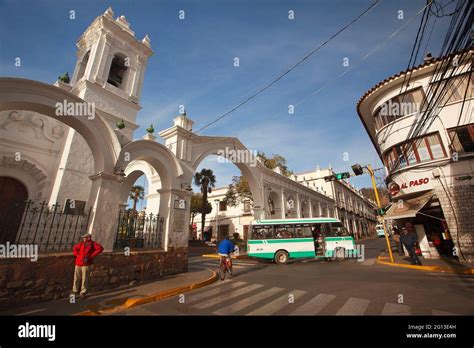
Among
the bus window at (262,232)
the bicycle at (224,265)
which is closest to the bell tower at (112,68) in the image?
the bicycle at (224,265)

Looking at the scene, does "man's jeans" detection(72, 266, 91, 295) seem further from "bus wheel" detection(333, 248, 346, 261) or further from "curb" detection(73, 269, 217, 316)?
"bus wheel" detection(333, 248, 346, 261)

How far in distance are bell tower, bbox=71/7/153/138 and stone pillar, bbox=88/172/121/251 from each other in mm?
6660

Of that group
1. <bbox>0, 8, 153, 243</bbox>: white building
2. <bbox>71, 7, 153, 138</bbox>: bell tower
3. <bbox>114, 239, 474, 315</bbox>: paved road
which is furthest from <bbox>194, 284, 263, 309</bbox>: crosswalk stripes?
<bbox>71, 7, 153, 138</bbox>: bell tower

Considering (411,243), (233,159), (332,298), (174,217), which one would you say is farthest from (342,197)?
(332,298)

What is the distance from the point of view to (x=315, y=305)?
5195mm

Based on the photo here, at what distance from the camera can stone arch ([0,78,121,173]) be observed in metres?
5.98

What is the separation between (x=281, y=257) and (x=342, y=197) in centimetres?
3482

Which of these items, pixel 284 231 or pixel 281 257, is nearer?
pixel 281 257

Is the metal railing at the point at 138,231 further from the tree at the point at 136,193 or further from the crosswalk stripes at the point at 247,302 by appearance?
the tree at the point at 136,193

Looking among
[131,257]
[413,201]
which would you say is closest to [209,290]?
[131,257]

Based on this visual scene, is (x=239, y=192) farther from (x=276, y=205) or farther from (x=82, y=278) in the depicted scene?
(x=82, y=278)

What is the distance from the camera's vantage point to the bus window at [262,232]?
577 inches

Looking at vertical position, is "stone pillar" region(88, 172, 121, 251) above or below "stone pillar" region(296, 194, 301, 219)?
below

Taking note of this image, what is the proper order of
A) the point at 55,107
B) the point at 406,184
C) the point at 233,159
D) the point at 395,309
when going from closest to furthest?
the point at 395,309
the point at 55,107
the point at 406,184
the point at 233,159
